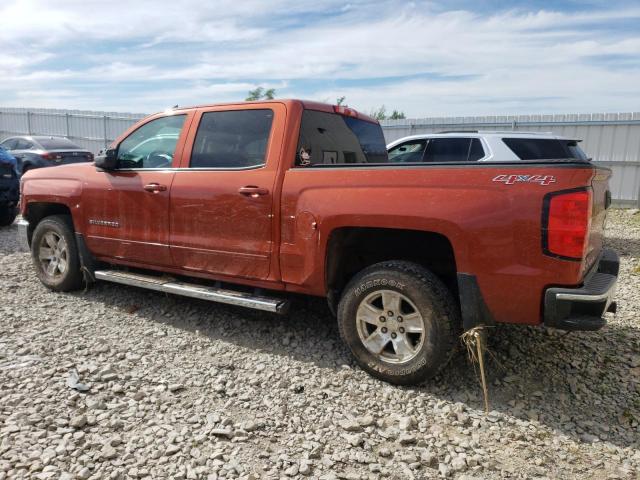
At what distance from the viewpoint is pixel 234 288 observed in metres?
4.49

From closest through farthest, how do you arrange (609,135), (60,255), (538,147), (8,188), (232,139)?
(232,139)
(60,255)
(538,147)
(8,188)
(609,135)

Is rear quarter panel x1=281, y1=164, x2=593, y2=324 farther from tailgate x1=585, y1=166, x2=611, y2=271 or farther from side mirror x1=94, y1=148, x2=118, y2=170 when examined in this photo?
side mirror x1=94, y1=148, x2=118, y2=170

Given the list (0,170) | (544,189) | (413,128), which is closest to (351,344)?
(544,189)

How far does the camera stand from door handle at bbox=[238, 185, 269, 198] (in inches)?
151

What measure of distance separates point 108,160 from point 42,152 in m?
10.6

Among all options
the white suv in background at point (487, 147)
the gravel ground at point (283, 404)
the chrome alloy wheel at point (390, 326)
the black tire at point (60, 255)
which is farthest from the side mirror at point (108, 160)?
the white suv in background at point (487, 147)

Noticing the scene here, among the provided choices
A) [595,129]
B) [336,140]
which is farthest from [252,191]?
[595,129]

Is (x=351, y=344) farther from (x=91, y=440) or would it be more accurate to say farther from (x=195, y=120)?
(x=195, y=120)

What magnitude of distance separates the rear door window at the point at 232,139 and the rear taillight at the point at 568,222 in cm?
208

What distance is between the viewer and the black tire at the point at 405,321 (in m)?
3.27

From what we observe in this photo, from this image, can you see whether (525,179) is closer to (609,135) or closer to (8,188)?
(8,188)

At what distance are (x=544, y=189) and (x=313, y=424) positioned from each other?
1893mm

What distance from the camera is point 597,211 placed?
3.23 m

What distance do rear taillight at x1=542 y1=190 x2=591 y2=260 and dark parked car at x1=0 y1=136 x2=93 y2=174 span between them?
1354cm
